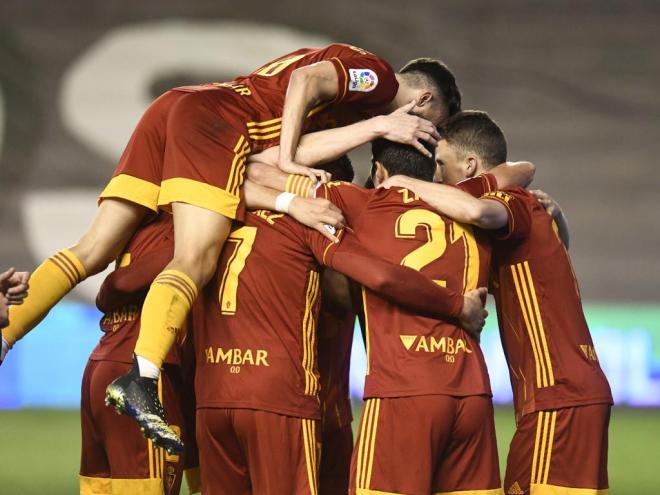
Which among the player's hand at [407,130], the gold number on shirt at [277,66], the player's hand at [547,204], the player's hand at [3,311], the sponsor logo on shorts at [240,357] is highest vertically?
the gold number on shirt at [277,66]

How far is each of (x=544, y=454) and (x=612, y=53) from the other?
6.97m

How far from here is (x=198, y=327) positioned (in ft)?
16.2

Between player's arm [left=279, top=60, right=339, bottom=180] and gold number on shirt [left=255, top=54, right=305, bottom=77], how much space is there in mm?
354

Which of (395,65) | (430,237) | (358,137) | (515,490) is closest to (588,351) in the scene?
(515,490)

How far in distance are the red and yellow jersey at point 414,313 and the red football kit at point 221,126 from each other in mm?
665

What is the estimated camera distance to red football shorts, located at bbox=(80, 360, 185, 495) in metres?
5.06

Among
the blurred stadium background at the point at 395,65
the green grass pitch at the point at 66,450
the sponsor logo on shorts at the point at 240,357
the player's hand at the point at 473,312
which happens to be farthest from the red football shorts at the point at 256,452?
the blurred stadium background at the point at 395,65

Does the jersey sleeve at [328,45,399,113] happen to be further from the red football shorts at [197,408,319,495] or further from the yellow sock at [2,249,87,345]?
the red football shorts at [197,408,319,495]

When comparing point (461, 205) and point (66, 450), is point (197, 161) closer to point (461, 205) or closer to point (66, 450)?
point (461, 205)

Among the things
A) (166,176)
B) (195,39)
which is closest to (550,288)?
(166,176)

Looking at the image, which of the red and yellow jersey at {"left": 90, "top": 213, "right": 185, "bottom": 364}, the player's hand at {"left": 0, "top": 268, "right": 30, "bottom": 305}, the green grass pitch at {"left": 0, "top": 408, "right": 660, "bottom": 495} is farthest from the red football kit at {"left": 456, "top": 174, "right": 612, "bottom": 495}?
the green grass pitch at {"left": 0, "top": 408, "right": 660, "bottom": 495}

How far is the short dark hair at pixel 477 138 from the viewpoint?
5418 mm

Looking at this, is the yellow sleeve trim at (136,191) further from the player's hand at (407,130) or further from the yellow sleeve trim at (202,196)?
the player's hand at (407,130)

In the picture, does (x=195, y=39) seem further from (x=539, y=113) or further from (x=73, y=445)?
(x=73, y=445)
